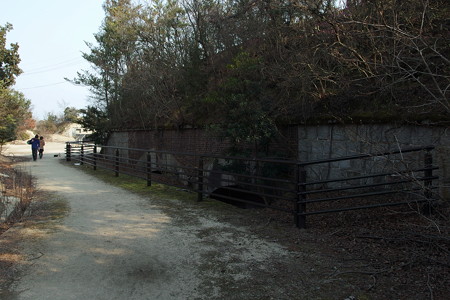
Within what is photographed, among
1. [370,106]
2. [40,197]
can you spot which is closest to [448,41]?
[370,106]

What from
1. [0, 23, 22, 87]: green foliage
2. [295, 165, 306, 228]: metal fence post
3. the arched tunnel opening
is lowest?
the arched tunnel opening

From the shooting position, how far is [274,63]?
30.9 ft

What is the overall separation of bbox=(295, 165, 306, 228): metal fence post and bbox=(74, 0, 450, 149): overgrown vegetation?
174 centimetres

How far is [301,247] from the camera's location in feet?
14.9

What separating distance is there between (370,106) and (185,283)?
17.8ft

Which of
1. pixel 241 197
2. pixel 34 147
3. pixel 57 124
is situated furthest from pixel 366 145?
pixel 57 124

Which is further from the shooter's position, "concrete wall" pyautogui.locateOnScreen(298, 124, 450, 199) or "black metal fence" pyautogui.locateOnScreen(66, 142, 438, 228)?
"concrete wall" pyautogui.locateOnScreen(298, 124, 450, 199)

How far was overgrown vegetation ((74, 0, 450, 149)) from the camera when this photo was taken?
18.3 feet

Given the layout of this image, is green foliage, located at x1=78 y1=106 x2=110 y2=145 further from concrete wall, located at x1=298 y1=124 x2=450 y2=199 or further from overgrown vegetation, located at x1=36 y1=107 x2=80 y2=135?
overgrown vegetation, located at x1=36 y1=107 x2=80 y2=135

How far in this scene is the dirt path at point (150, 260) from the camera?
11.1 ft

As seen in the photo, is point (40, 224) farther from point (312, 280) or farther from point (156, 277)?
point (312, 280)

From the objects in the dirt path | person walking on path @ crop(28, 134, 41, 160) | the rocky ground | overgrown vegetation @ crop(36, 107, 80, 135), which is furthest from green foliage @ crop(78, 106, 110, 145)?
overgrown vegetation @ crop(36, 107, 80, 135)

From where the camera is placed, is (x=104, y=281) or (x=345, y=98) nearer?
(x=104, y=281)

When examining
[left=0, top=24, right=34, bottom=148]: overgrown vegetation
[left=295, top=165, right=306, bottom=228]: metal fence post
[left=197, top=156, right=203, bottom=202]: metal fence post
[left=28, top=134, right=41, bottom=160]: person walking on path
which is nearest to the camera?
[left=295, top=165, right=306, bottom=228]: metal fence post
